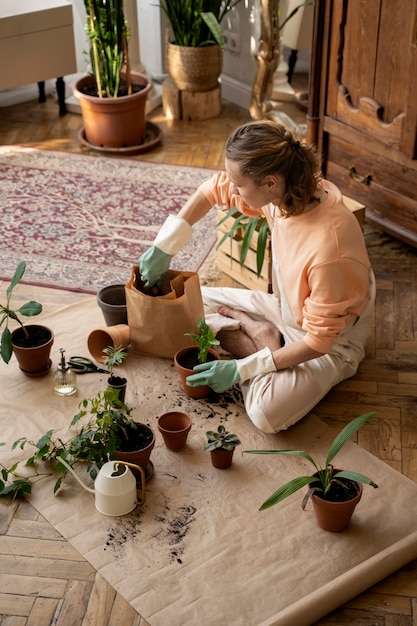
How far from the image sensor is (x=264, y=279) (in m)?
2.91

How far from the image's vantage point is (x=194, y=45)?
404cm

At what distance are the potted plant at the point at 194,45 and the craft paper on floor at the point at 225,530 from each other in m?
2.11

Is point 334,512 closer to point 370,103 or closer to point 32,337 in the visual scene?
point 32,337

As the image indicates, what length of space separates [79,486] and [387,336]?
114 cm

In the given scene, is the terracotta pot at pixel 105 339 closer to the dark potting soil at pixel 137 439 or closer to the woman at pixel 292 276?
the woman at pixel 292 276

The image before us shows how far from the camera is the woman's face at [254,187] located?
7.13 feet

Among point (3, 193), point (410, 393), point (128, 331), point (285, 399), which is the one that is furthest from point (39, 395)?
point (3, 193)

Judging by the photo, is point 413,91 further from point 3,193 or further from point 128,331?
point 3,193

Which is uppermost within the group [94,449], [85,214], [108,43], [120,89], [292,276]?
[108,43]

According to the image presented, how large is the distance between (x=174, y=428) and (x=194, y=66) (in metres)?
2.27

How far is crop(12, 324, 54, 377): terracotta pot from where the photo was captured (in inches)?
98.7

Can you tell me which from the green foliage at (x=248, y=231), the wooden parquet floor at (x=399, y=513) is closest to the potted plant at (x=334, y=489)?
the wooden parquet floor at (x=399, y=513)

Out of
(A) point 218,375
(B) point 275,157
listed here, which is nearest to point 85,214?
(A) point 218,375

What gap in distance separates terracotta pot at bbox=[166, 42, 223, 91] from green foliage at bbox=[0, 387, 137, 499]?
7.46ft
